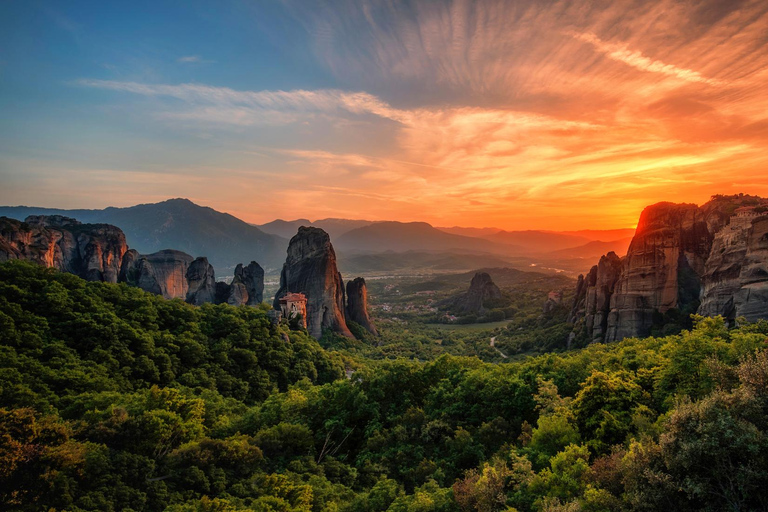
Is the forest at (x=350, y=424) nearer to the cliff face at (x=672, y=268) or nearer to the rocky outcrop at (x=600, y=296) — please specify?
the cliff face at (x=672, y=268)

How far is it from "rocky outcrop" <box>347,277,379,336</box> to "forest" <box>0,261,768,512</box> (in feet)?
154

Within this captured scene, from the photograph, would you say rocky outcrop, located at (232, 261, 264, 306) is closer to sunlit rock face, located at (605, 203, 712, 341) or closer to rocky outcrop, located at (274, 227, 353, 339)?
rocky outcrop, located at (274, 227, 353, 339)

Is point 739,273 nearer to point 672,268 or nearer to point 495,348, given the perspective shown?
point 672,268

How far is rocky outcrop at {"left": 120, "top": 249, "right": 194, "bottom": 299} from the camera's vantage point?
213 ft

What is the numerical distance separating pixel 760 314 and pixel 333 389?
38.2 meters

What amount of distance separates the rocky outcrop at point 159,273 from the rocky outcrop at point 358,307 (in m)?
33.2

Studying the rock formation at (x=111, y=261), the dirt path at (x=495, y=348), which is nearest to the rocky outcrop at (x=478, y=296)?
the dirt path at (x=495, y=348)

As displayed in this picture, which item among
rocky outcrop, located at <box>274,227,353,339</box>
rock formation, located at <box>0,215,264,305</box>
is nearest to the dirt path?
rocky outcrop, located at <box>274,227,353,339</box>

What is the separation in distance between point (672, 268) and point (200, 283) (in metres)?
76.6

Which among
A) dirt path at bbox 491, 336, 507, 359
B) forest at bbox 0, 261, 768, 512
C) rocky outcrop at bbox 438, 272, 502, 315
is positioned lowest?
dirt path at bbox 491, 336, 507, 359

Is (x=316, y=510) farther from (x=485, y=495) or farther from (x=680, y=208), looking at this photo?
(x=680, y=208)

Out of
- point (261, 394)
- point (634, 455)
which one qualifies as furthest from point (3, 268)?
point (634, 455)

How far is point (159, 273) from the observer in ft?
223

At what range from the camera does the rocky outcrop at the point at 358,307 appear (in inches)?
3403
